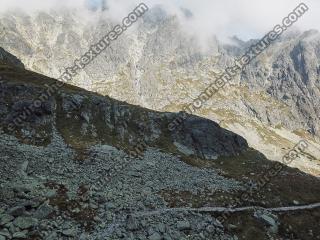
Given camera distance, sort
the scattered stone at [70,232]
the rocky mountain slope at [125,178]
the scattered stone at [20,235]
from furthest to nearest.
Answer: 1. the rocky mountain slope at [125,178]
2. the scattered stone at [70,232]
3. the scattered stone at [20,235]

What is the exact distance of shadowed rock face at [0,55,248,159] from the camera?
52.2m

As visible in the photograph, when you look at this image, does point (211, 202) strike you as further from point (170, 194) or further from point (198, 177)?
point (198, 177)

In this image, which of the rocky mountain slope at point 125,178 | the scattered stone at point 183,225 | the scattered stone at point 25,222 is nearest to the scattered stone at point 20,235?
the rocky mountain slope at point 125,178

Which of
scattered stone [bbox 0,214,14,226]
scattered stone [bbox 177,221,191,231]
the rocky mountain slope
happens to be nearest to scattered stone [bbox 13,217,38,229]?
the rocky mountain slope

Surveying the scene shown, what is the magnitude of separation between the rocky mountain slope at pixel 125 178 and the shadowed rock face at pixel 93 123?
0.59ft

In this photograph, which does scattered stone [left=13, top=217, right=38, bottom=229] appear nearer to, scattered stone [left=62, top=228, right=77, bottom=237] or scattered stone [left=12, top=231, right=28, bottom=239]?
scattered stone [left=12, top=231, right=28, bottom=239]

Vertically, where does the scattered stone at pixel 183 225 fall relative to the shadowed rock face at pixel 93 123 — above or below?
below

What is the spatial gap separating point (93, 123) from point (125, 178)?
1627 cm

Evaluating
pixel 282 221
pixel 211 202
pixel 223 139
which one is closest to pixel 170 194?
pixel 211 202

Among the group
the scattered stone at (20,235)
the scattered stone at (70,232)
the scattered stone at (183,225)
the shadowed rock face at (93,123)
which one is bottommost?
the scattered stone at (183,225)

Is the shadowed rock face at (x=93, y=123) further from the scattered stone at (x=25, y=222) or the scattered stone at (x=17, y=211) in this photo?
the scattered stone at (x=25, y=222)

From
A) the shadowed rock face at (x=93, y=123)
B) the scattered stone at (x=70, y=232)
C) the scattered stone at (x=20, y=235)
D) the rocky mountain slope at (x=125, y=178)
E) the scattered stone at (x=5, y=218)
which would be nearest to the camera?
the scattered stone at (x=20, y=235)

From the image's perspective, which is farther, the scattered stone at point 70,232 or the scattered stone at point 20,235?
the scattered stone at point 70,232

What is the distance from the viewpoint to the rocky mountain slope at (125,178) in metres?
34.9
